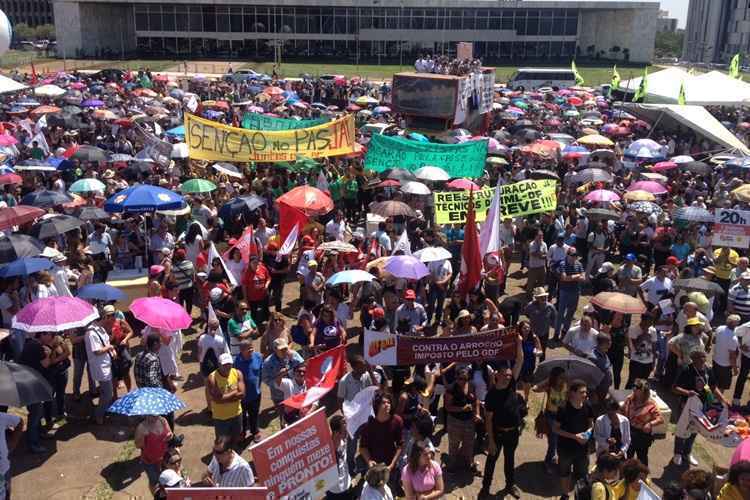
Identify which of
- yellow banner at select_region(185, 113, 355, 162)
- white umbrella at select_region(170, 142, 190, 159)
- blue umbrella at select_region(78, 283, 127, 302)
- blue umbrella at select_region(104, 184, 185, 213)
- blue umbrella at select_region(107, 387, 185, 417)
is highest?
yellow banner at select_region(185, 113, 355, 162)

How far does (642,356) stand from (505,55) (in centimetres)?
7498

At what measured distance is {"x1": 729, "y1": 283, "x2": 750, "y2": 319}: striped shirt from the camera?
9906mm

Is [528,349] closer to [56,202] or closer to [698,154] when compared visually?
[56,202]

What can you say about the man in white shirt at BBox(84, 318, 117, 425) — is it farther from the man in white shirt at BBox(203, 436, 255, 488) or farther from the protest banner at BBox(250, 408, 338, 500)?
the protest banner at BBox(250, 408, 338, 500)

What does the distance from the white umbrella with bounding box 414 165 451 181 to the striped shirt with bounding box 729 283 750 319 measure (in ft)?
21.3

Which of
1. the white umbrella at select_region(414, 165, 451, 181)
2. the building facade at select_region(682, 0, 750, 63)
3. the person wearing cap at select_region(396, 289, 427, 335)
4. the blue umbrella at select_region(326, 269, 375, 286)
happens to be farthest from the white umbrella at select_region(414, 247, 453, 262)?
the building facade at select_region(682, 0, 750, 63)

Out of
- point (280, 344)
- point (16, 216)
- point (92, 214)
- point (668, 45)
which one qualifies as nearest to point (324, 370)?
point (280, 344)

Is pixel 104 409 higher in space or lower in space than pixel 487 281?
lower

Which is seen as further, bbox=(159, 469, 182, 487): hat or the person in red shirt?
the person in red shirt

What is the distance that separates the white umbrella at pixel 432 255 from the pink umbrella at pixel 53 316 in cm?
460

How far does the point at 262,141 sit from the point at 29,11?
126 m

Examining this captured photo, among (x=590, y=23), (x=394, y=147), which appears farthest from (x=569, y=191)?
(x=590, y=23)

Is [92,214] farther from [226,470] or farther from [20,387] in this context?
[226,470]

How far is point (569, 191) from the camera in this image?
709 inches
